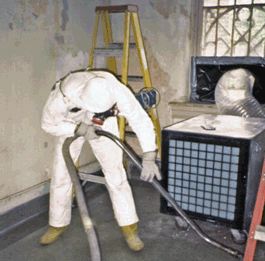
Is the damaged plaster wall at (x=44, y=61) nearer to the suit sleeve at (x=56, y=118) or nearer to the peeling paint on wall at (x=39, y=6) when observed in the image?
the peeling paint on wall at (x=39, y=6)

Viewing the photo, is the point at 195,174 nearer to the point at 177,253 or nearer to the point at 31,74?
the point at 177,253

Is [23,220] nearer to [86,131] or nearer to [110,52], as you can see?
[86,131]

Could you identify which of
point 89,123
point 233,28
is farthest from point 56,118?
point 233,28

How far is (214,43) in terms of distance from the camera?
265 cm

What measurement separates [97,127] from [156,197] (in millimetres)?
1062

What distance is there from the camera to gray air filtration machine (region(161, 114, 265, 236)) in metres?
1.45

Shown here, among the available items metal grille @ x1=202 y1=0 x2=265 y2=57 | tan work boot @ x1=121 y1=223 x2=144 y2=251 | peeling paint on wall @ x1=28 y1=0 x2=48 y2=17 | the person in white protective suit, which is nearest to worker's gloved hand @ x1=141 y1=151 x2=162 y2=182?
the person in white protective suit

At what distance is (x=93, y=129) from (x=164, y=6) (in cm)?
152

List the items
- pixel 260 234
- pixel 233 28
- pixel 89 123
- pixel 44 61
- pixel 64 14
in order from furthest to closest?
1. pixel 233 28
2. pixel 64 14
3. pixel 44 61
4. pixel 89 123
5. pixel 260 234

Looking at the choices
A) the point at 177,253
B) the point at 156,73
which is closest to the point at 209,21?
the point at 156,73

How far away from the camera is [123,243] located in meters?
1.88

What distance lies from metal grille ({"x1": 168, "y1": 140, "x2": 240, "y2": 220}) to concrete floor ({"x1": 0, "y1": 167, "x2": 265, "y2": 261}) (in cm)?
30

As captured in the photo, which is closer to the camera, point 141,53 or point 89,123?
point 89,123

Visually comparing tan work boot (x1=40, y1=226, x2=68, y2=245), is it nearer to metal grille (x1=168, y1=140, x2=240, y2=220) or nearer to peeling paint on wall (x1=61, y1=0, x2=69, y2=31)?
metal grille (x1=168, y1=140, x2=240, y2=220)
